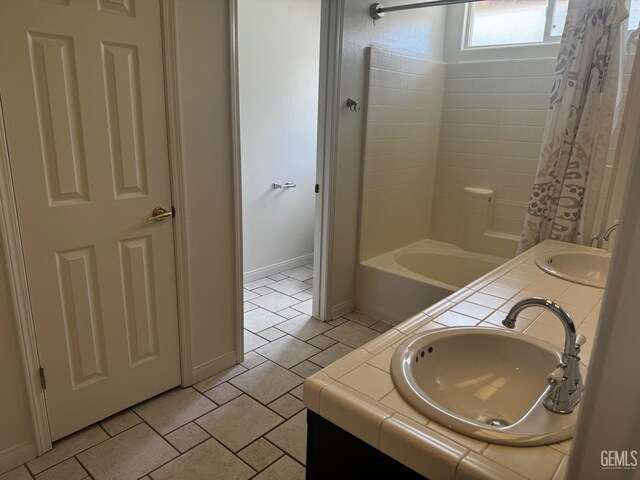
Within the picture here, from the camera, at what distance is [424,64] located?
127 inches

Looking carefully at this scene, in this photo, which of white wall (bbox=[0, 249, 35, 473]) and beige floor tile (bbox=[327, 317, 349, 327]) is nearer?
white wall (bbox=[0, 249, 35, 473])

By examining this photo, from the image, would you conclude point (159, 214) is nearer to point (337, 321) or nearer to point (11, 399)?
point (11, 399)

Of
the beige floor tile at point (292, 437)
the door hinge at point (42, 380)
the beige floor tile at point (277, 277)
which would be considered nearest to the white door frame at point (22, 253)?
the door hinge at point (42, 380)

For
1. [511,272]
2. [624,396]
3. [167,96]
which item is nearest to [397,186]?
[511,272]

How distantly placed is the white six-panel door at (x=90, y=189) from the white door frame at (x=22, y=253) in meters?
0.03

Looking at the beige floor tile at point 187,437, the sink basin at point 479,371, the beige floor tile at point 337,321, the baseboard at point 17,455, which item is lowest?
the beige floor tile at point 187,437

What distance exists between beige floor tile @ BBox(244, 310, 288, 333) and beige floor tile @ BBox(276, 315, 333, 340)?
8 cm

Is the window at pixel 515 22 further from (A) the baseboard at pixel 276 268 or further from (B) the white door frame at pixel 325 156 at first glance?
(A) the baseboard at pixel 276 268

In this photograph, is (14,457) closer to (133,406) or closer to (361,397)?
(133,406)

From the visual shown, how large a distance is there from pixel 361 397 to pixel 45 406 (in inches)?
57.7

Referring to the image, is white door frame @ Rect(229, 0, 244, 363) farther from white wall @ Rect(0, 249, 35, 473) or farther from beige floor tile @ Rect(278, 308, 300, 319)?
white wall @ Rect(0, 249, 35, 473)

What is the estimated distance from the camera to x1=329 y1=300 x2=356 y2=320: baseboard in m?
3.10

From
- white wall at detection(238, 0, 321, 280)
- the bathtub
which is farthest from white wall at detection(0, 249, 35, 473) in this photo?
white wall at detection(238, 0, 321, 280)

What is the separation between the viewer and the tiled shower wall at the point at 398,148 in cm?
296
